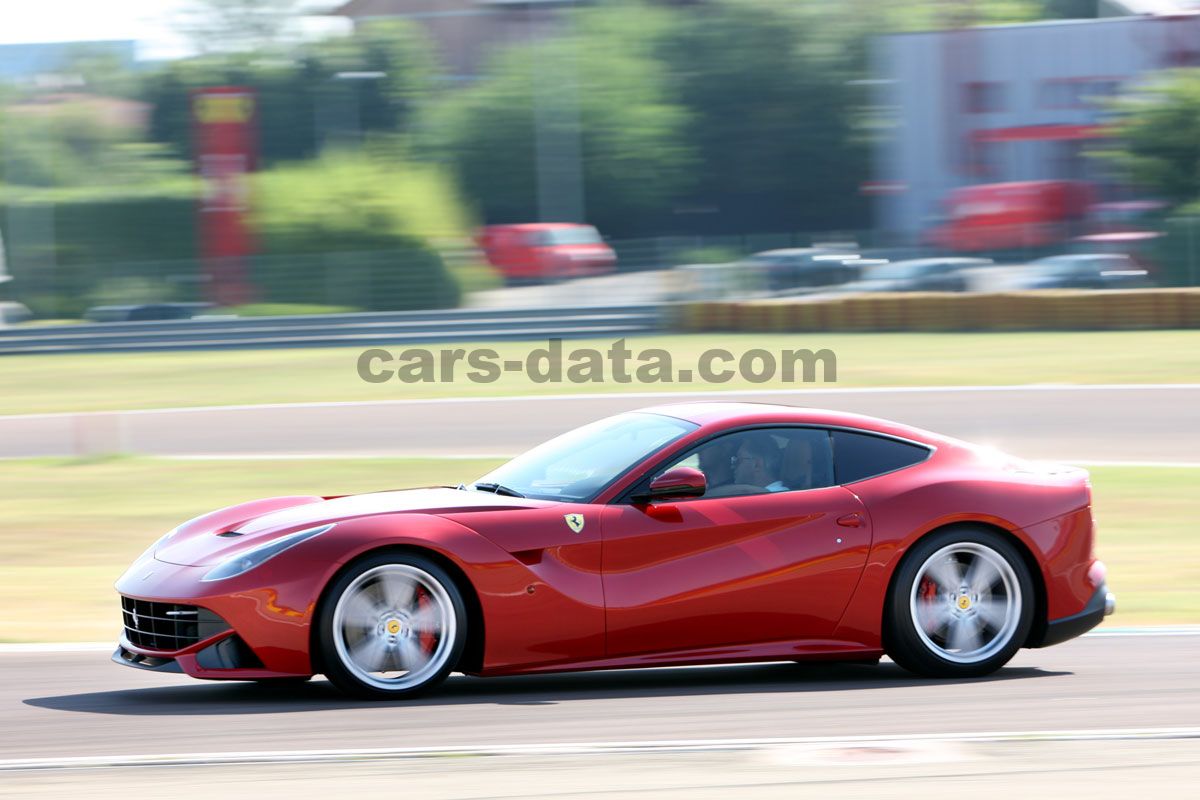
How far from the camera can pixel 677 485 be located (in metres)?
6.32

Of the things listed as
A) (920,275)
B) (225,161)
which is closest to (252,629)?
(920,275)

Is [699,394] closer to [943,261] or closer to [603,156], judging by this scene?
[943,261]

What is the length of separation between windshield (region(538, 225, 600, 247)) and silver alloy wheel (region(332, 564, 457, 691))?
3533 centimetres

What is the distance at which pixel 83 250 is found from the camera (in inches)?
2120

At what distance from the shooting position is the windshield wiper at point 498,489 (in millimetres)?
6645

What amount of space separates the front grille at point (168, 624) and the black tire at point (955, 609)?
2705mm

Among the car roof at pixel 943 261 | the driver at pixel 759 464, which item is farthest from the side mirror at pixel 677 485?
the car roof at pixel 943 261

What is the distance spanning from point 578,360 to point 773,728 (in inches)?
906

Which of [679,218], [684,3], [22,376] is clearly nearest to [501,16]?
[684,3]

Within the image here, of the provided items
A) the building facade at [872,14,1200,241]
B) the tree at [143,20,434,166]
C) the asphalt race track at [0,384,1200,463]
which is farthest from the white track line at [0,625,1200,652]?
the tree at [143,20,434,166]

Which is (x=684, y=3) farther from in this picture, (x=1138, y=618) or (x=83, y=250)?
(x=1138, y=618)

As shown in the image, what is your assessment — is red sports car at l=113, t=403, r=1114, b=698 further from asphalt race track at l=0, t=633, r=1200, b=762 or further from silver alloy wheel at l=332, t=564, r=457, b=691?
asphalt race track at l=0, t=633, r=1200, b=762

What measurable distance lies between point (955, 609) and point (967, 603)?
64 millimetres

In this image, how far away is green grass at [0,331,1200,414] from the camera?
23797 millimetres
